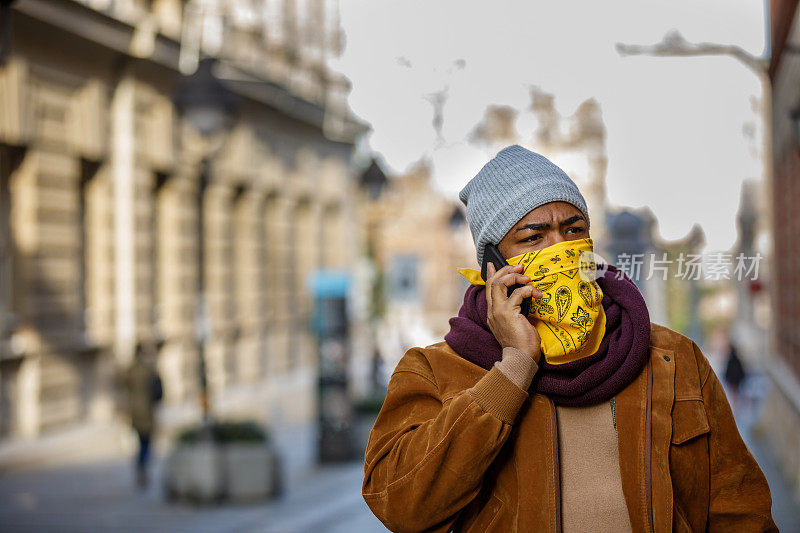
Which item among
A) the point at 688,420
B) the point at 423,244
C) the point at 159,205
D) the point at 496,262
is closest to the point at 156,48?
the point at 159,205

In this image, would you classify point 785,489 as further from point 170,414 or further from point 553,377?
point 170,414

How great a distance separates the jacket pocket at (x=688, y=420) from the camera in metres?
2.16

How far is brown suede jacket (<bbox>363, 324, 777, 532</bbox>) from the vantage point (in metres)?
2.03

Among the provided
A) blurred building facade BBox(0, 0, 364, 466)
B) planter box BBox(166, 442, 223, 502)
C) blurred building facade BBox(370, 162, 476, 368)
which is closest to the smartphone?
blurred building facade BBox(0, 0, 364, 466)

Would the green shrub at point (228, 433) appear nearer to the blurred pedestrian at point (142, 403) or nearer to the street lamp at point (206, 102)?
the blurred pedestrian at point (142, 403)

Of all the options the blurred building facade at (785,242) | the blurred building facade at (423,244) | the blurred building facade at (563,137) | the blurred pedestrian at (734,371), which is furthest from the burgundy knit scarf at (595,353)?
the blurred building facade at (423,244)

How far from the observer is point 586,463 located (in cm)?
216

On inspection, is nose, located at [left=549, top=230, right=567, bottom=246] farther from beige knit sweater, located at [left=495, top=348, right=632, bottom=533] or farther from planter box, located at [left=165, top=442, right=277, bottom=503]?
planter box, located at [left=165, top=442, right=277, bottom=503]

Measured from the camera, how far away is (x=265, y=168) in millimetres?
24062

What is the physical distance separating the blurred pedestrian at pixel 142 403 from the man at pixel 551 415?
977cm

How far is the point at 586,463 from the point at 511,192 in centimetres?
63

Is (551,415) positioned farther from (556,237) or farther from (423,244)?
(423,244)

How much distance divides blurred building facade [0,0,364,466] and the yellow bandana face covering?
23.1 ft

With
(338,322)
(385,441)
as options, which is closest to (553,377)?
(385,441)
